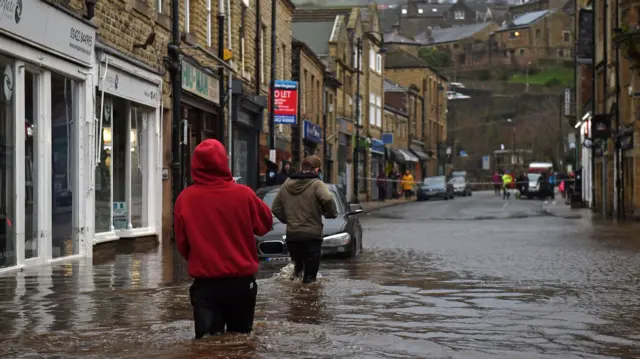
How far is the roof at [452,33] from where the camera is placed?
550 feet

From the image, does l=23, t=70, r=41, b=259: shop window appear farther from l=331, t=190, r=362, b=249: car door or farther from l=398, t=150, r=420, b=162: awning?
l=398, t=150, r=420, b=162: awning

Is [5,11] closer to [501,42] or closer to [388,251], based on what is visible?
[388,251]

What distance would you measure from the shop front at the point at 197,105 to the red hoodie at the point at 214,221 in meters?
17.1

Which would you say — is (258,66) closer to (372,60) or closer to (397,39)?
(372,60)

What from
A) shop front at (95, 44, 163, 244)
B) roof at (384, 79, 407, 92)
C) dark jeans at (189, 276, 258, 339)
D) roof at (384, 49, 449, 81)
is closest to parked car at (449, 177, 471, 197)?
roof at (384, 79, 407, 92)

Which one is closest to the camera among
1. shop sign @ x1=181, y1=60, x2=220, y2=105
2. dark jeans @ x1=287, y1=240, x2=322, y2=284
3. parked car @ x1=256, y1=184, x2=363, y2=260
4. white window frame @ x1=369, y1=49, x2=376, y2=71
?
dark jeans @ x1=287, y1=240, x2=322, y2=284

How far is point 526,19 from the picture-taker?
168375mm

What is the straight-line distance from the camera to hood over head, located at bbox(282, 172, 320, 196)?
1280cm

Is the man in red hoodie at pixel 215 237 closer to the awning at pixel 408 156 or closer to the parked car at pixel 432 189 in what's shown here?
the parked car at pixel 432 189

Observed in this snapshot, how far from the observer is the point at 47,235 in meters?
16.3

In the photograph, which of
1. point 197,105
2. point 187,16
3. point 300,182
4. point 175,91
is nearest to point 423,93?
point 197,105

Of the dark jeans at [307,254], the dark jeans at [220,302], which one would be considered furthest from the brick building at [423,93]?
the dark jeans at [220,302]

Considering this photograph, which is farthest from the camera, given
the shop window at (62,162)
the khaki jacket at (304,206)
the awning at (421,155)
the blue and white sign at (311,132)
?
the awning at (421,155)

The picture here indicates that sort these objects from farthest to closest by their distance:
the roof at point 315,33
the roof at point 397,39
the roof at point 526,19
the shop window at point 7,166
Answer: the roof at point 526,19
the roof at point 397,39
the roof at point 315,33
the shop window at point 7,166
